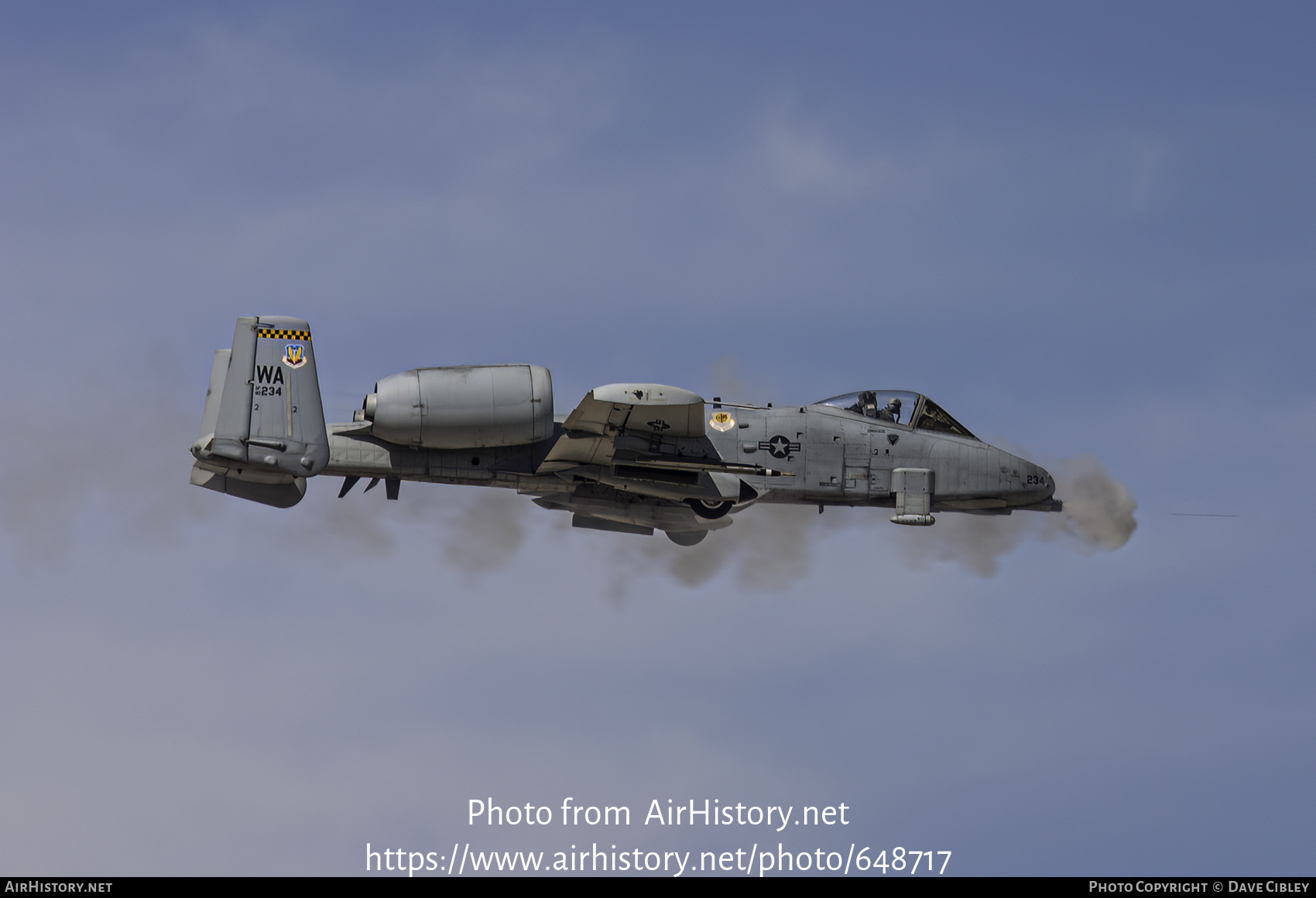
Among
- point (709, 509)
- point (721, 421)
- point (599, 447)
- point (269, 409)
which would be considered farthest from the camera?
point (709, 509)

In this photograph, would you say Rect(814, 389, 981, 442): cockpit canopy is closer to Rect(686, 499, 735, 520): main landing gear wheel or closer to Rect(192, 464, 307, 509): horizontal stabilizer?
Rect(686, 499, 735, 520): main landing gear wheel

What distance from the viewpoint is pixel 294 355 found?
30594 mm

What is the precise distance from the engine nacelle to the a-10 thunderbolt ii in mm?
27

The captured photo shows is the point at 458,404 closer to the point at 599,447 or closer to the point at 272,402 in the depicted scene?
the point at 599,447

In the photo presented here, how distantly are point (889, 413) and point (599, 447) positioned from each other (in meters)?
6.74

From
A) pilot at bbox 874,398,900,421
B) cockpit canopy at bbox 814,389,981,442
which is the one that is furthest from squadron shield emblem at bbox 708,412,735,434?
pilot at bbox 874,398,900,421

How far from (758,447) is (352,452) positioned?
27.3ft

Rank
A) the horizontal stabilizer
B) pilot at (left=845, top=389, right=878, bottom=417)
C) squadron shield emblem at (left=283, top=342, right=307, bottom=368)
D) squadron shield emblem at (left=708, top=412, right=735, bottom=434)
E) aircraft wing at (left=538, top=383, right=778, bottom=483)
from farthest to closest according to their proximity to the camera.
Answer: pilot at (left=845, top=389, right=878, bottom=417) < squadron shield emblem at (left=708, top=412, right=735, bottom=434) < the horizontal stabilizer < squadron shield emblem at (left=283, top=342, right=307, bottom=368) < aircraft wing at (left=538, top=383, right=778, bottom=483)

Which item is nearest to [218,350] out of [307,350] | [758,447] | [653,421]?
[307,350]

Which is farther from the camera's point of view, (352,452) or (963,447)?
(963,447)

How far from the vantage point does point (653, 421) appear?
104 feet

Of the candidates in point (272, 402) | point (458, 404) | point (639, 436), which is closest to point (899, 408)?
point (639, 436)

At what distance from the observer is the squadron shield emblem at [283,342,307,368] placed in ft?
100

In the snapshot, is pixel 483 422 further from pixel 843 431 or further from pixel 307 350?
pixel 843 431
